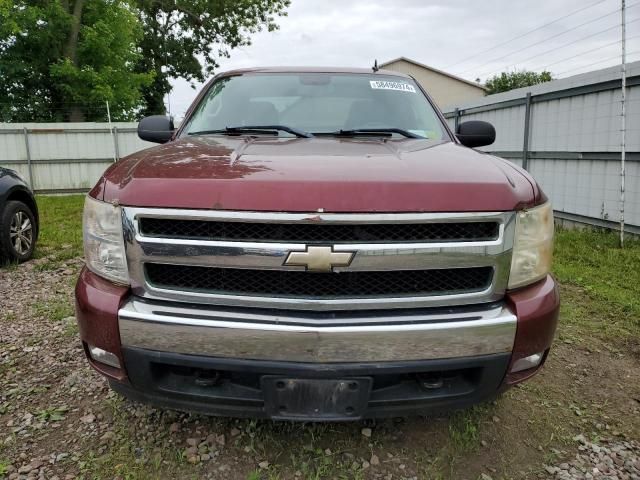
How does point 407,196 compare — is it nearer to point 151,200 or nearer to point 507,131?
point 151,200

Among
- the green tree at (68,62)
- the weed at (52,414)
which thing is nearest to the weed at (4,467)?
A: the weed at (52,414)

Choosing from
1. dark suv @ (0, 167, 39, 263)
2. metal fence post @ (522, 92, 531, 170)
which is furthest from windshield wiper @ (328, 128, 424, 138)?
metal fence post @ (522, 92, 531, 170)

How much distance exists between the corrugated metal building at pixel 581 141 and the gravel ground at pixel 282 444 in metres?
4.45

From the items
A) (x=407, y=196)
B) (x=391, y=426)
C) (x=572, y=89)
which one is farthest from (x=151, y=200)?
(x=572, y=89)

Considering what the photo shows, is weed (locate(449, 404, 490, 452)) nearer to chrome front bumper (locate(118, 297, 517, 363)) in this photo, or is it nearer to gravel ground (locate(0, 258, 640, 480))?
gravel ground (locate(0, 258, 640, 480))

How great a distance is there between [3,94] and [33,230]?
52.8ft

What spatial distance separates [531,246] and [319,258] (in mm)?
823

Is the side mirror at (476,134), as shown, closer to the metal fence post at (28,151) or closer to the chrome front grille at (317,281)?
the chrome front grille at (317,281)

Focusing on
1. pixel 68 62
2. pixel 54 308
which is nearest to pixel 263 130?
pixel 54 308

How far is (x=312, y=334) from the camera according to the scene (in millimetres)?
1619

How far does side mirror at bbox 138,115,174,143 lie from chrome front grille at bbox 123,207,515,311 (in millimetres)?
1512

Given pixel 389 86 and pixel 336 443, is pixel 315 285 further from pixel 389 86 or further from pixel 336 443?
pixel 389 86

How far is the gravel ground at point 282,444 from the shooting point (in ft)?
6.63

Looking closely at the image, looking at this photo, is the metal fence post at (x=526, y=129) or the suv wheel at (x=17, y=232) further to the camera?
the metal fence post at (x=526, y=129)
